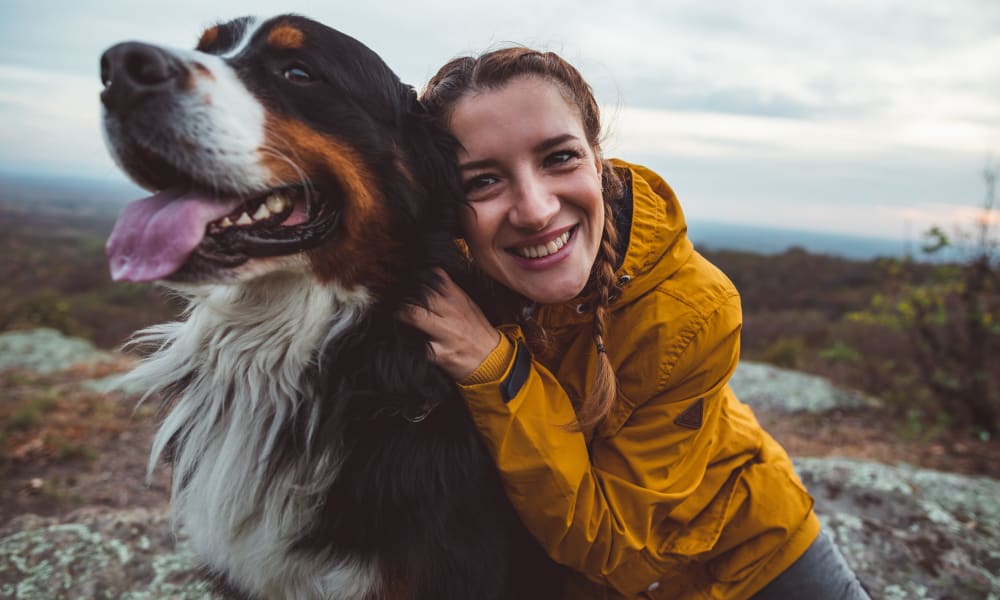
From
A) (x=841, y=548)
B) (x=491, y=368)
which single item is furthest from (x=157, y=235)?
(x=841, y=548)

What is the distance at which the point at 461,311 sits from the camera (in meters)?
1.92

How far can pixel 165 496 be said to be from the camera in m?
4.61

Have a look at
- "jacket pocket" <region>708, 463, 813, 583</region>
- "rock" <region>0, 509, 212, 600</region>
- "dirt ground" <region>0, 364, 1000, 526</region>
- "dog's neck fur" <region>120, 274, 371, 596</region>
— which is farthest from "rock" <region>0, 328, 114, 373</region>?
"jacket pocket" <region>708, 463, 813, 583</region>

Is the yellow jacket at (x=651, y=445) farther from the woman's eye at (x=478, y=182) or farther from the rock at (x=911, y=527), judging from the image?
the rock at (x=911, y=527)

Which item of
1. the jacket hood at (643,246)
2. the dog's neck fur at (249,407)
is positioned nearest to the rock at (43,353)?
the dog's neck fur at (249,407)

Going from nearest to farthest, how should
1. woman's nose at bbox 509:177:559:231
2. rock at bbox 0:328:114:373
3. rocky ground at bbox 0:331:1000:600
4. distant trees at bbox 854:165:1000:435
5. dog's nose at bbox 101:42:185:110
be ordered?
dog's nose at bbox 101:42:185:110 → woman's nose at bbox 509:177:559:231 → rocky ground at bbox 0:331:1000:600 → distant trees at bbox 854:165:1000:435 → rock at bbox 0:328:114:373

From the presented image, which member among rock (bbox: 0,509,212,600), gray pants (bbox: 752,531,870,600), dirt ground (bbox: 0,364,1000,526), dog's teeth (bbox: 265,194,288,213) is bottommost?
dirt ground (bbox: 0,364,1000,526)

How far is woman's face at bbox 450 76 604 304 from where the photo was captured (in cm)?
192

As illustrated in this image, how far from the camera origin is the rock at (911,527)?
291 centimetres

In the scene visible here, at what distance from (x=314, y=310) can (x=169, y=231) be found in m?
0.45

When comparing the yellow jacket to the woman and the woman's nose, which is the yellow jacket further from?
the woman's nose

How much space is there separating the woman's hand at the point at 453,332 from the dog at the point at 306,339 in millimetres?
44

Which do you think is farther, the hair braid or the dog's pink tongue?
the hair braid

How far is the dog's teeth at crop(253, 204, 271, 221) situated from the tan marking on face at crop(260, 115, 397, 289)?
3.8 inches
